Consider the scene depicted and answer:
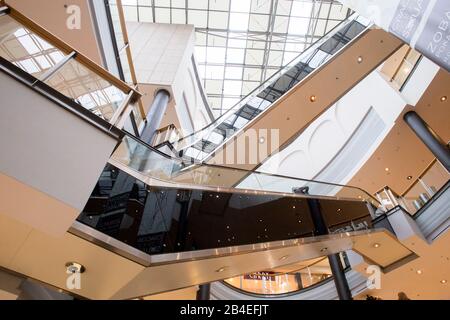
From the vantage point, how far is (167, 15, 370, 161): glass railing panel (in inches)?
400

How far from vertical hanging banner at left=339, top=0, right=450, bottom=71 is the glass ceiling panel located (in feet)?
57.2

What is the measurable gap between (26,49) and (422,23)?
5302 mm

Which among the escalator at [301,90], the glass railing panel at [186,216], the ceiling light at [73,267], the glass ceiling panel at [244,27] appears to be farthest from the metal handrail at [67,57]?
the glass ceiling panel at [244,27]

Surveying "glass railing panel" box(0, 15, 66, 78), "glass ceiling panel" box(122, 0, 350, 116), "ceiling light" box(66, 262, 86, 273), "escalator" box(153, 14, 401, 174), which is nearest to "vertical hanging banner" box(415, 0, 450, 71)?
"glass railing panel" box(0, 15, 66, 78)

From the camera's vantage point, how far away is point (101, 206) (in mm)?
4395

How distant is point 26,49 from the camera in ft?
12.4

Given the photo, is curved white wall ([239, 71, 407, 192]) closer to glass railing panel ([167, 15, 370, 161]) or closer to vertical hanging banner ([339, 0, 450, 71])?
glass railing panel ([167, 15, 370, 161])

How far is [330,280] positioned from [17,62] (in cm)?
1607

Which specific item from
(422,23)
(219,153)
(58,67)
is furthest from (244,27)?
(58,67)

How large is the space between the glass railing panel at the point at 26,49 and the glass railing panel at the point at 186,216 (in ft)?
5.87

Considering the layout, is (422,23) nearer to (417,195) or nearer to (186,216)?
(186,216)

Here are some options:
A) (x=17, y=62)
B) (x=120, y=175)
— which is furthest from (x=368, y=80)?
(x=17, y=62)

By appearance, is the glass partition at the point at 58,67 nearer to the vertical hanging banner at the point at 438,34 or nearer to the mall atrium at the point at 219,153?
the mall atrium at the point at 219,153
